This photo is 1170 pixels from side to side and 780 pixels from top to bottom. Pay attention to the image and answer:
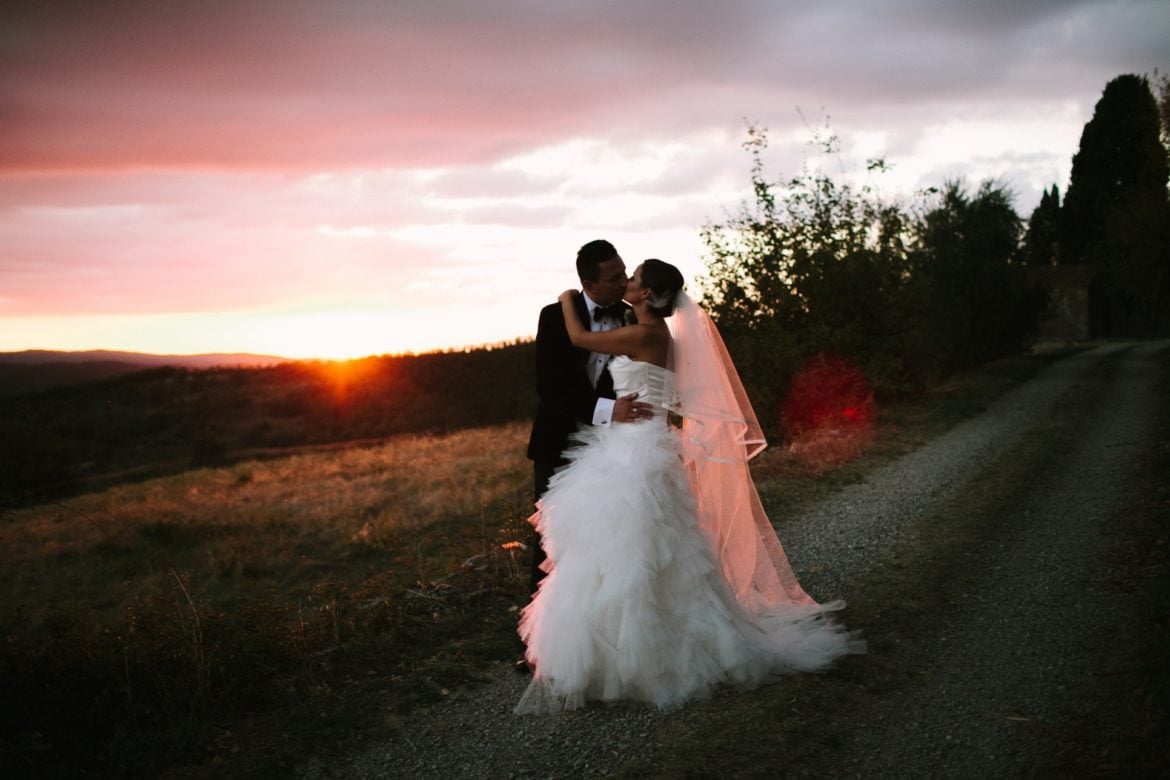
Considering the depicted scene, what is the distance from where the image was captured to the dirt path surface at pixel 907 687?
3777 millimetres

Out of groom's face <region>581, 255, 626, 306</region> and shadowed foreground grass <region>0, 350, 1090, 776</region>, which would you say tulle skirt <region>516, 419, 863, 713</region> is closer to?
groom's face <region>581, 255, 626, 306</region>

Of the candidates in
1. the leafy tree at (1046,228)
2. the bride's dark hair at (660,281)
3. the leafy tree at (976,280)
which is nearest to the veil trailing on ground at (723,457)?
the bride's dark hair at (660,281)

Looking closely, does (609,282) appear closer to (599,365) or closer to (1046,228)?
(599,365)

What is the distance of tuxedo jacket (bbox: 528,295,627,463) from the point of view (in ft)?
15.3

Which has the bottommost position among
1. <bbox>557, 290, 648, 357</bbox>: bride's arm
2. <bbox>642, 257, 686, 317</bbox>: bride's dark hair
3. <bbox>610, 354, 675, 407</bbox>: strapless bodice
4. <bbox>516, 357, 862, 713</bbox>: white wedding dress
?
<bbox>516, 357, 862, 713</bbox>: white wedding dress

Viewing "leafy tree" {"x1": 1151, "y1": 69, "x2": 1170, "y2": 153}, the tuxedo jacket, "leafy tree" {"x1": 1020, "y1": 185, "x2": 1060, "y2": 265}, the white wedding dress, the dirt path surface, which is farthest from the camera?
"leafy tree" {"x1": 1020, "y1": 185, "x2": 1060, "y2": 265}

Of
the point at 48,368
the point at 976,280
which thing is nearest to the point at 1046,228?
the point at 976,280

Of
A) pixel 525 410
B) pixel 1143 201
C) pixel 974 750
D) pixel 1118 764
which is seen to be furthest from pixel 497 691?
pixel 525 410

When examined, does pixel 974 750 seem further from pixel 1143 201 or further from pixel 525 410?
pixel 525 410

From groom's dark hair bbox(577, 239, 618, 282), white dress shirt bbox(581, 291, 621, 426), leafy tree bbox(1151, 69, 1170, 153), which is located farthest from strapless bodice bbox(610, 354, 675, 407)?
leafy tree bbox(1151, 69, 1170, 153)

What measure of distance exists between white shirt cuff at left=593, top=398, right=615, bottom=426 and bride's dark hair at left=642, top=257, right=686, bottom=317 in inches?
24.6

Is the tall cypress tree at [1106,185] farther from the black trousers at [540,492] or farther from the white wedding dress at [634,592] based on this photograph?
the black trousers at [540,492]

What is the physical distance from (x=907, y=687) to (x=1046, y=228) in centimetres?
7296

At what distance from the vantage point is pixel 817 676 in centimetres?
457
